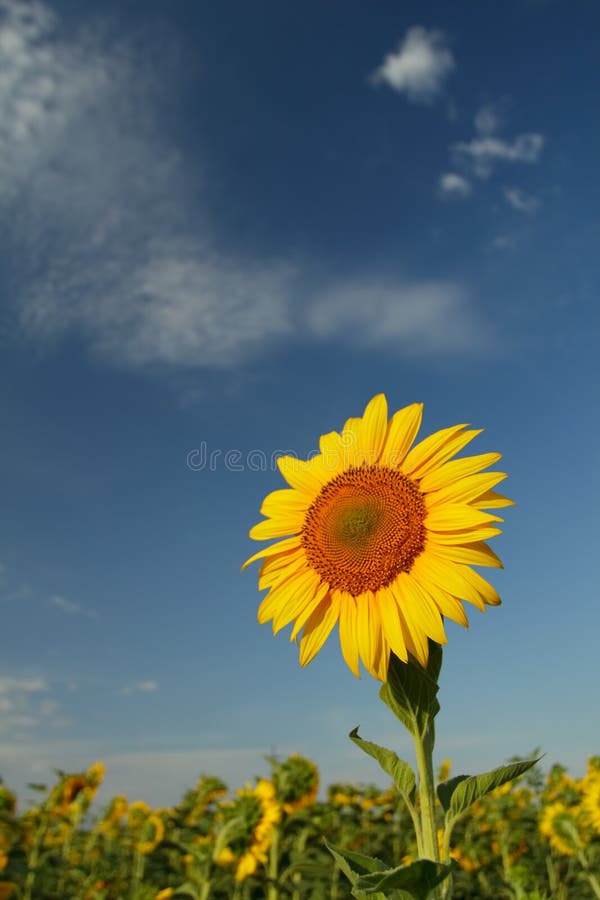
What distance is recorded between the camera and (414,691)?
252 cm

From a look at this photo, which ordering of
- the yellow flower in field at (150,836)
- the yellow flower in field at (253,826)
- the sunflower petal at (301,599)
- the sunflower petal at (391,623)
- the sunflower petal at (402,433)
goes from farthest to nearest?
the yellow flower in field at (150,836)
the yellow flower in field at (253,826)
the sunflower petal at (402,433)
the sunflower petal at (301,599)
the sunflower petal at (391,623)

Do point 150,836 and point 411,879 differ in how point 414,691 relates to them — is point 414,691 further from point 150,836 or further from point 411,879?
point 150,836

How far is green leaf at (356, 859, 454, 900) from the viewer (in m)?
2.00

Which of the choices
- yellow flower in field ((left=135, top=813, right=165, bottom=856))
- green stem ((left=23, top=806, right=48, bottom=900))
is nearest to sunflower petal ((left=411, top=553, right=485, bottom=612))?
green stem ((left=23, top=806, right=48, bottom=900))

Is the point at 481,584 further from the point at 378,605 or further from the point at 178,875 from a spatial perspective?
the point at 178,875

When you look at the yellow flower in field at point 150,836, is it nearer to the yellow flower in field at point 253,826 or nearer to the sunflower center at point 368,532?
the yellow flower in field at point 253,826

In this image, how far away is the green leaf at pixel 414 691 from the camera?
2.44 m

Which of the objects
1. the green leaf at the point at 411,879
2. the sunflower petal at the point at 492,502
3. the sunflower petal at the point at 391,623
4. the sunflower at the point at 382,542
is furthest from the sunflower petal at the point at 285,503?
the green leaf at the point at 411,879

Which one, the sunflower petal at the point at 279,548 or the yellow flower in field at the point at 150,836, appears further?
the yellow flower in field at the point at 150,836

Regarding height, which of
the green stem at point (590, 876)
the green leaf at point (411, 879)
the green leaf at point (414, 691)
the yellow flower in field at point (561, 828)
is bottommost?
the green stem at point (590, 876)

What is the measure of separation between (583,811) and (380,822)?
4.18m

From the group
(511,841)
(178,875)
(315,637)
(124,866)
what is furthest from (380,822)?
(315,637)

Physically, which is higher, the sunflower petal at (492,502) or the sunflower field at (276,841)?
the sunflower petal at (492,502)

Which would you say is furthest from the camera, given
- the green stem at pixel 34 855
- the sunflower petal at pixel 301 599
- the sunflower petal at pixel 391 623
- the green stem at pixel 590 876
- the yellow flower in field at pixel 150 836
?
the yellow flower in field at pixel 150 836
